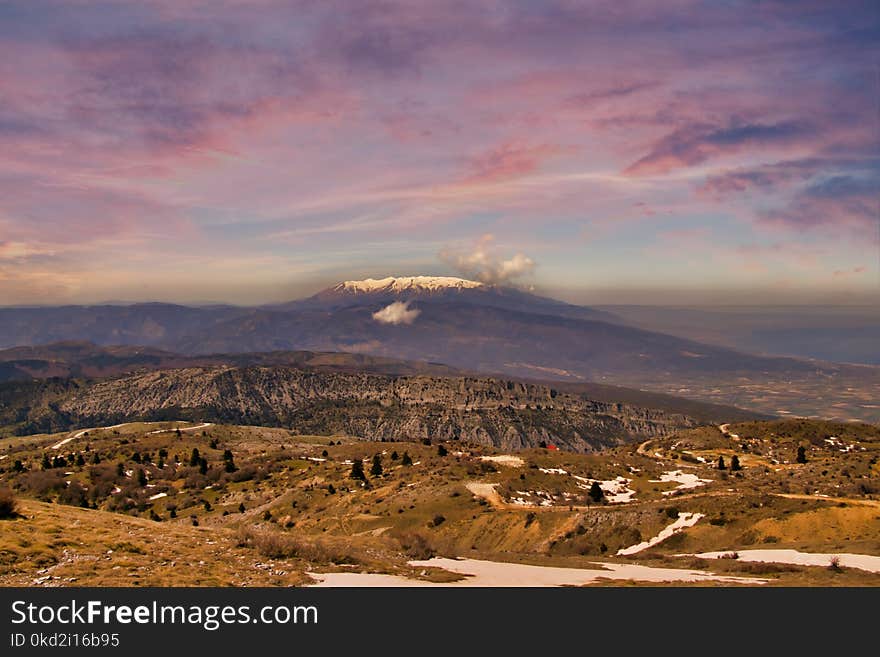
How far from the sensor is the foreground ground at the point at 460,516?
24906mm

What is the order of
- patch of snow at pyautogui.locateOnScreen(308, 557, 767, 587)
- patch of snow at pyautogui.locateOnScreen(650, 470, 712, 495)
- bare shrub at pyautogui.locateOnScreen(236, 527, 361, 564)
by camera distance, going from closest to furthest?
patch of snow at pyautogui.locateOnScreen(308, 557, 767, 587)
bare shrub at pyautogui.locateOnScreen(236, 527, 361, 564)
patch of snow at pyautogui.locateOnScreen(650, 470, 712, 495)

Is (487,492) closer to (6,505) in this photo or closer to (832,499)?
(832,499)

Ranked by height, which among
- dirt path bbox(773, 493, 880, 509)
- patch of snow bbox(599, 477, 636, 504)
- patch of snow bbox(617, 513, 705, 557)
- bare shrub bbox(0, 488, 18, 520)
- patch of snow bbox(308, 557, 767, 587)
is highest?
bare shrub bbox(0, 488, 18, 520)

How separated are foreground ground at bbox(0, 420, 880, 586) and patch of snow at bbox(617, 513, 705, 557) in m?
0.16

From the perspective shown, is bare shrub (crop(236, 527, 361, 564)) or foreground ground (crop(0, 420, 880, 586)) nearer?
foreground ground (crop(0, 420, 880, 586))

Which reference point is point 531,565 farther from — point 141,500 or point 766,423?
point 766,423

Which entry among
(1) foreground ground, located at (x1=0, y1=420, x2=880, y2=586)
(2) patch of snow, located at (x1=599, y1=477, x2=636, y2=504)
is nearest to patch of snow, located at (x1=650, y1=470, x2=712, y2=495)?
(1) foreground ground, located at (x1=0, y1=420, x2=880, y2=586)

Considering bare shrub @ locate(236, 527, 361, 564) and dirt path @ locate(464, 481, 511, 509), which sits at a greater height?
bare shrub @ locate(236, 527, 361, 564)

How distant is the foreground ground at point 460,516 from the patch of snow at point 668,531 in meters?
0.16

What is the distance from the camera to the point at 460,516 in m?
58.1

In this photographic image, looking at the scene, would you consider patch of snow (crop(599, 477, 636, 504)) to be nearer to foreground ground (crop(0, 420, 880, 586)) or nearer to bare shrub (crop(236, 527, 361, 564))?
foreground ground (crop(0, 420, 880, 586))

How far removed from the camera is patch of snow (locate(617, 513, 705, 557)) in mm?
44844

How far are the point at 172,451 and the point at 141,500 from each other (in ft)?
155

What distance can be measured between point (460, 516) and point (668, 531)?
21062 millimetres
